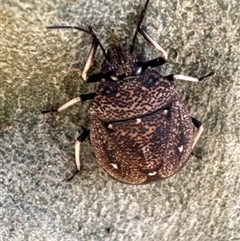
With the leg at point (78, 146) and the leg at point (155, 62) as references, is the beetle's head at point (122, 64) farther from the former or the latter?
the leg at point (78, 146)

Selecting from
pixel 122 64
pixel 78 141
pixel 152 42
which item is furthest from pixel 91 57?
pixel 78 141

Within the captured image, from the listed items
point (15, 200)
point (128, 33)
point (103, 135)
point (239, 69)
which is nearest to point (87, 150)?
point (103, 135)

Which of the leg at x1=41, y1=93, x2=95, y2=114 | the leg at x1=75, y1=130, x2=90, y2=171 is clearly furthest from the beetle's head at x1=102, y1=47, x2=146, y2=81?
the leg at x1=75, y1=130, x2=90, y2=171

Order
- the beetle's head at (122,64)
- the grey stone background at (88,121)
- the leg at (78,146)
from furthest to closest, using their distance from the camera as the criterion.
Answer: the leg at (78,146) < the beetle's head at (122,64) < the grey stone background at (88,121)

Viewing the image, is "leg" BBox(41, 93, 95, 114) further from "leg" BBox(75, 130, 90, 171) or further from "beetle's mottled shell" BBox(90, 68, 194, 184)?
"leg" BBox(75, 130, 90, 171)

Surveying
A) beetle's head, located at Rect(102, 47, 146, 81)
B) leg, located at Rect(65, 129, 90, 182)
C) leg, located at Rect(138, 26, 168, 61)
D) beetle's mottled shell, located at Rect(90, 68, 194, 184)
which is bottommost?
leg, located at Rect(65, 129, 90, 182)

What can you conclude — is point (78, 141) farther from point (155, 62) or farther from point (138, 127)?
point (155, 62)

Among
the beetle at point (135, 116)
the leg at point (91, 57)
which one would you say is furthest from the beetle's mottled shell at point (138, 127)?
the leg at point (91, 57)
